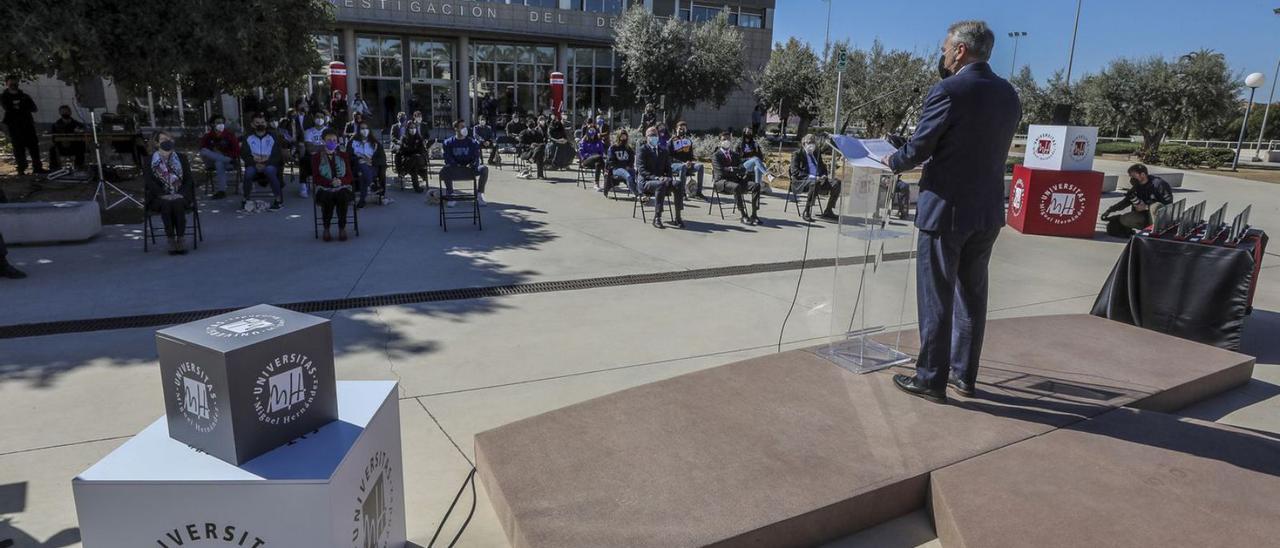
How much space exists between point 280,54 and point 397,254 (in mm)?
6125

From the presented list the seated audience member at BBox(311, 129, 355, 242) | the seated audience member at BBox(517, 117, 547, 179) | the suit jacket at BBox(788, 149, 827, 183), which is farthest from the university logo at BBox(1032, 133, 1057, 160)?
the seated audience member at BBox(311, 129, 355, 242)

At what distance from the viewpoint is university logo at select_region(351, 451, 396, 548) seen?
2227 millimetres

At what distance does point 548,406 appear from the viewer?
431 cm

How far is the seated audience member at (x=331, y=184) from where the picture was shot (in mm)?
8961

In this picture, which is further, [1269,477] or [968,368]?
[968,368]

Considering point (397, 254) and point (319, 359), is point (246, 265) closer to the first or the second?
point (397, 254)

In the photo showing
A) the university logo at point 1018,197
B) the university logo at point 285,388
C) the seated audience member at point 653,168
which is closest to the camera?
the university logo at point 285,388

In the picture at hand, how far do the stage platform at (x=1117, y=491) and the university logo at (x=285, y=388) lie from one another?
236 cm

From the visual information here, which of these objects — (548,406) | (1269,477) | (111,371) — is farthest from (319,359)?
(1269,477)

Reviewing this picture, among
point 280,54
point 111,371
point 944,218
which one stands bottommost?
point 111,371

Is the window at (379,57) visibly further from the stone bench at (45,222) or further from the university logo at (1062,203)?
the university logo at (1062,203)

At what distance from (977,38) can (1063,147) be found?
28.9 ft

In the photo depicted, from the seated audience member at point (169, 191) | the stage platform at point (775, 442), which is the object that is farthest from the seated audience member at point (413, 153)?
the stage platform at point (775, 442)

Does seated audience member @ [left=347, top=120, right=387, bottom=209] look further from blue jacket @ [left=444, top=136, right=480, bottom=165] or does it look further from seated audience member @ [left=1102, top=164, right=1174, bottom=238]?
seated audience member @ [left=1102, top=164, right=1174, bottom=238]
